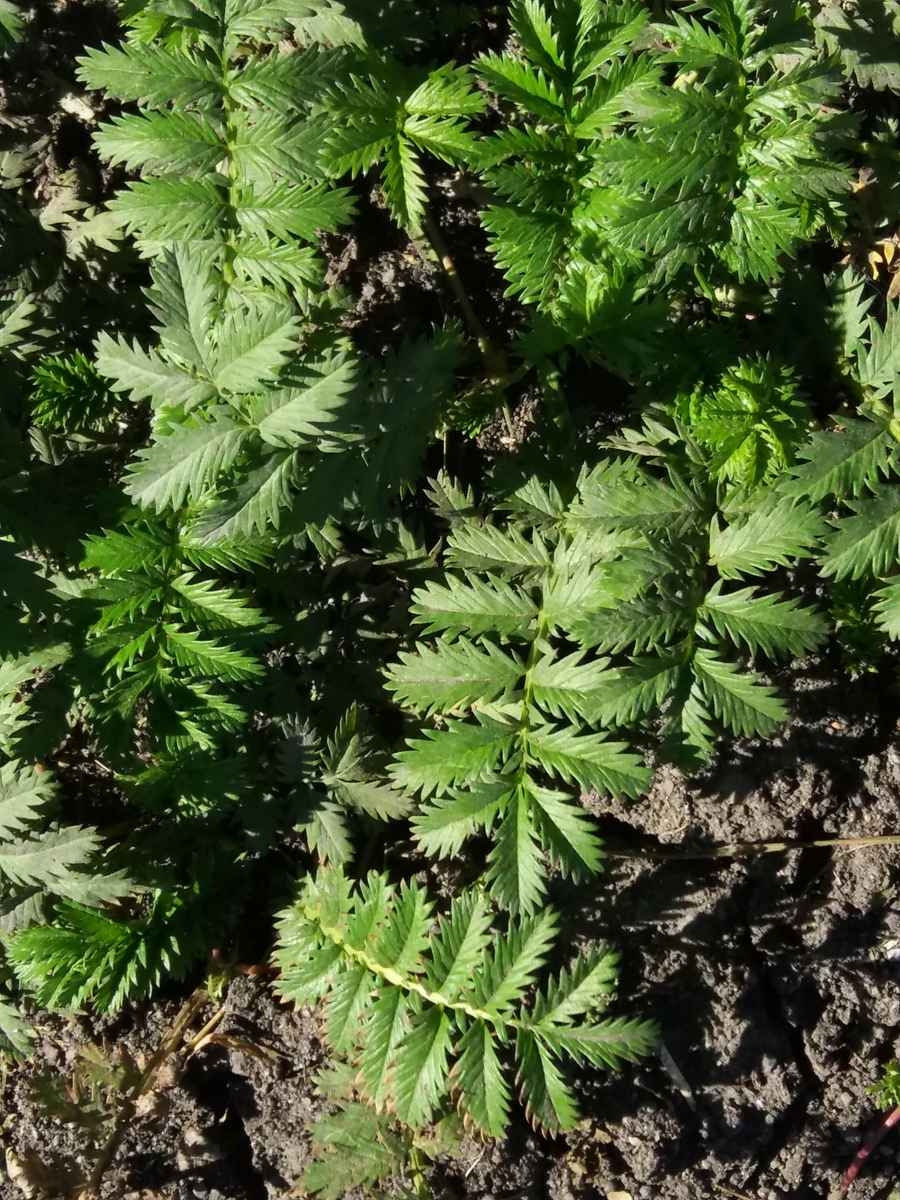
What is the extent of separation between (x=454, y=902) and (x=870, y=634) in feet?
3.97

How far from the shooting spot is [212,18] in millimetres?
2266

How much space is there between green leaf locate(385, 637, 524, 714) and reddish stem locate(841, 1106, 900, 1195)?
152 cm

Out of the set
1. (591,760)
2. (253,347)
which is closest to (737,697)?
(591,760)

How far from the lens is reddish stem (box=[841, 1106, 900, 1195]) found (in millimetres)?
2744

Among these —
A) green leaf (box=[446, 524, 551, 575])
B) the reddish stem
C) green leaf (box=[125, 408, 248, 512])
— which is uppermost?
green leaf (box=[125, 408, 248, 512])

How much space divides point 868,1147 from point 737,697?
4.56 ft

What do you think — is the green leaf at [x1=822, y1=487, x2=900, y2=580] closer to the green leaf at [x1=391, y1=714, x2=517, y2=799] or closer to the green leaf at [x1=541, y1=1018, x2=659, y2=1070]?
the green leaf at [x1=391, y1=714, x2=517, y2=799]

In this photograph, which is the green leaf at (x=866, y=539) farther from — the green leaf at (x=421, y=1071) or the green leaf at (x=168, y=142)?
the green leaf at (x=168, y=142)

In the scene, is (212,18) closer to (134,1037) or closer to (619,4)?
(619,4)

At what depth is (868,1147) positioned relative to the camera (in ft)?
9.00

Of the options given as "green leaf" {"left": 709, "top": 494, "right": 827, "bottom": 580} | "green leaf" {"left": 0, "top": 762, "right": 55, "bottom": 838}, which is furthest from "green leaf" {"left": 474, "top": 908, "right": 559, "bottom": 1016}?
"green leaf" {"left": 0, "top": 762, "right": 55, "bottom": 838}

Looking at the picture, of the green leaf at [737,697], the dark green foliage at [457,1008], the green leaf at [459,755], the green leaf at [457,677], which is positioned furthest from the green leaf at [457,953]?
the green leaf at [737,697]

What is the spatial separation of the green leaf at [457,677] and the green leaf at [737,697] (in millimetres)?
384

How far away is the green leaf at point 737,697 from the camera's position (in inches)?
83.8
